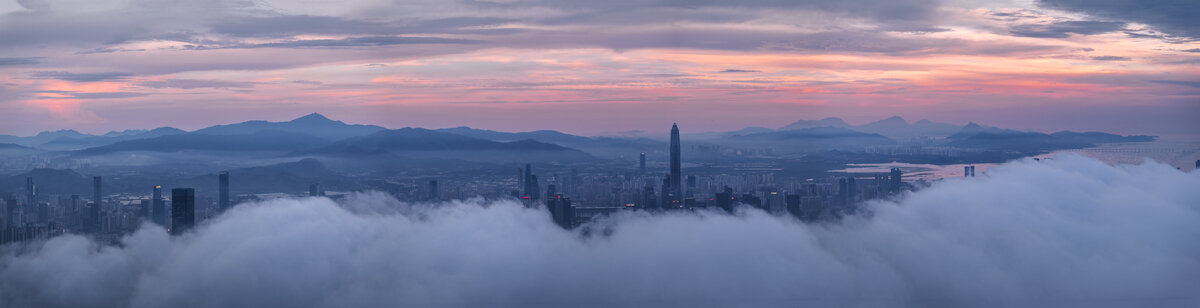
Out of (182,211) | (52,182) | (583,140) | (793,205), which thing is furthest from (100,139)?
(793,205)

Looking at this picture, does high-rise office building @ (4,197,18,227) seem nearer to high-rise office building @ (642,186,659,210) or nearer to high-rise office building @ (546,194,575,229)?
high-rise office building @ (546,194,575,229)

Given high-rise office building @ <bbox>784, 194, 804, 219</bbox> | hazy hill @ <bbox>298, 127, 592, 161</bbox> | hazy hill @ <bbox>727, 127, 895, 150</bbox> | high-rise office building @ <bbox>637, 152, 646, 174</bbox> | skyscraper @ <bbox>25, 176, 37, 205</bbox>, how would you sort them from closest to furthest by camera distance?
high-rise office building @ <bbox>784, 194, 804, 219</bbox> < skyscraper @ <bbox>25, 176, 37, 205</bbox> < high-rise office building @ <bbox>637, 152, 646, 174</bbox> < hazy hill @ <bbox>727, 127, 895, 150</bbox> < hazy hill @ <bbox>298, 127, 592, 161</bbox>

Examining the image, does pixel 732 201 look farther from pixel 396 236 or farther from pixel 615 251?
pixel 396 236

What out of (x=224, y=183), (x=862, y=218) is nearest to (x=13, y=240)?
(x=224, y=183)

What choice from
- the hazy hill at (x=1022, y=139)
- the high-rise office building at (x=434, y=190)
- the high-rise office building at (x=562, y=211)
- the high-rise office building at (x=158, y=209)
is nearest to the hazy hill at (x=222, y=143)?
the high-rise office building at (x=158, y=209)

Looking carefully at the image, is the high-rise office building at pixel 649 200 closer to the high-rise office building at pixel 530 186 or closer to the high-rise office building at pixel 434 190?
the high-rise office building at pixel 530 186

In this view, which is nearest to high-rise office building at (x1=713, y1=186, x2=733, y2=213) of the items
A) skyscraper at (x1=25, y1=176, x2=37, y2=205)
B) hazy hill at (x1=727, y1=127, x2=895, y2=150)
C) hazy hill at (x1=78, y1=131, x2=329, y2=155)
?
hazy hill at (x1=727, y1=127, x2=895, y2=150)
